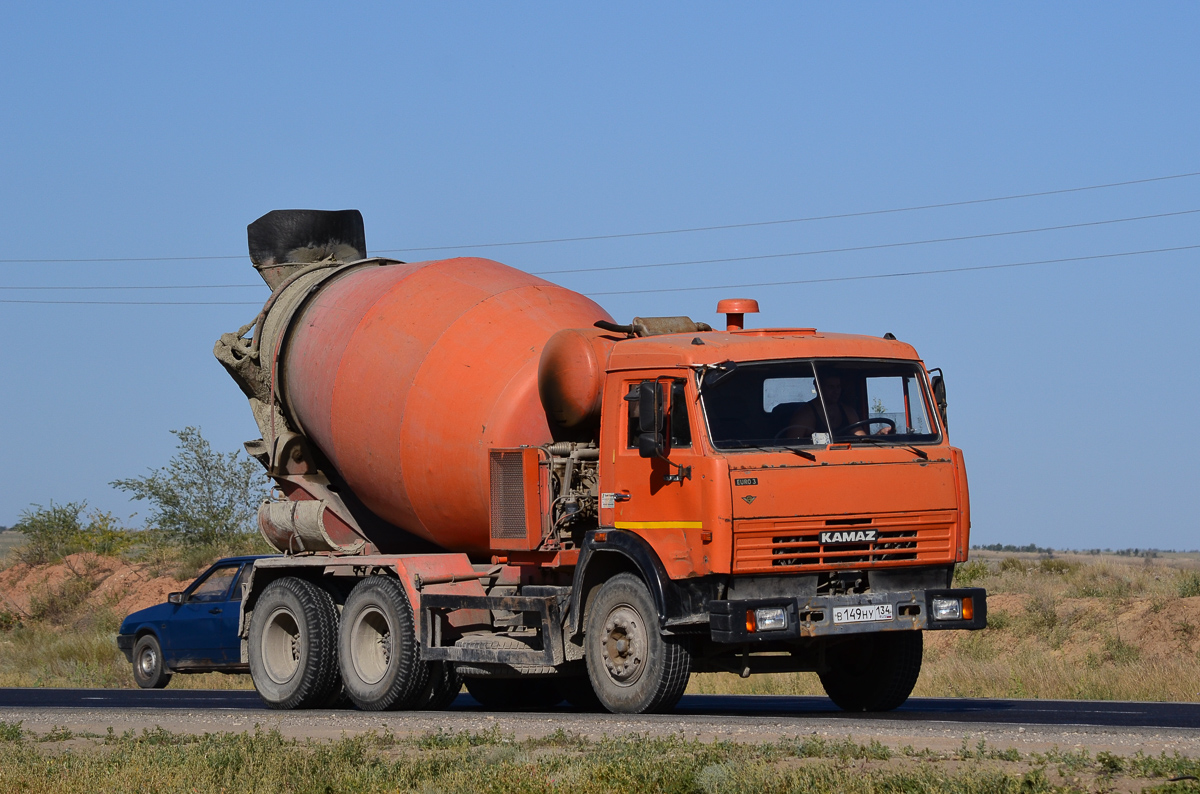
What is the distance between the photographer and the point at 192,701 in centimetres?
1703

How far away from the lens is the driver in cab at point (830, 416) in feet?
38.5

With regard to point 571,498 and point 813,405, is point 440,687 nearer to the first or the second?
point 571,498

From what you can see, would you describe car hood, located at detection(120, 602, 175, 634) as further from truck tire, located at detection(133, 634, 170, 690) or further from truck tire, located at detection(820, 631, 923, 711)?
truck tire, located at detection(820, 631, 923, 711)

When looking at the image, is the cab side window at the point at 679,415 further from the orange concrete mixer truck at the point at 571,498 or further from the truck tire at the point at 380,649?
the truck tire at the point at 380,649

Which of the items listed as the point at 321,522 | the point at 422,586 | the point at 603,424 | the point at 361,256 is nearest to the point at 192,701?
the point at 321,522

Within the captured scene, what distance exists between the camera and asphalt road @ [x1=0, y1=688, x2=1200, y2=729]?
1152 cm

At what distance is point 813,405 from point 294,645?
725 cm

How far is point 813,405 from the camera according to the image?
11.9m

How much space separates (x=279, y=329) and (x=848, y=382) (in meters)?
7.53

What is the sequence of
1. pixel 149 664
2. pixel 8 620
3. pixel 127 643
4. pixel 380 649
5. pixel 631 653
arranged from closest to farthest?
pixel 631 653, pixel 380 649, pixel 149 664, pixel 127 643, pixel 8 620

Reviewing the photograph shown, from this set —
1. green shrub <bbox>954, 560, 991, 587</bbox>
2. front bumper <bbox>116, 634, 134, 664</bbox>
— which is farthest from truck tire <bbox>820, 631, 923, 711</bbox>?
green shrub <bbox>954, 560, 991, 587</bbox>

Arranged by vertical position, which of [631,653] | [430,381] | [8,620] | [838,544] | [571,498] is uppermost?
[430,381]

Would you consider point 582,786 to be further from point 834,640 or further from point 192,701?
point 192,701

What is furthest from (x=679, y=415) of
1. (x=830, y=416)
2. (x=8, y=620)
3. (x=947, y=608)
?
(x=8, y=620)
